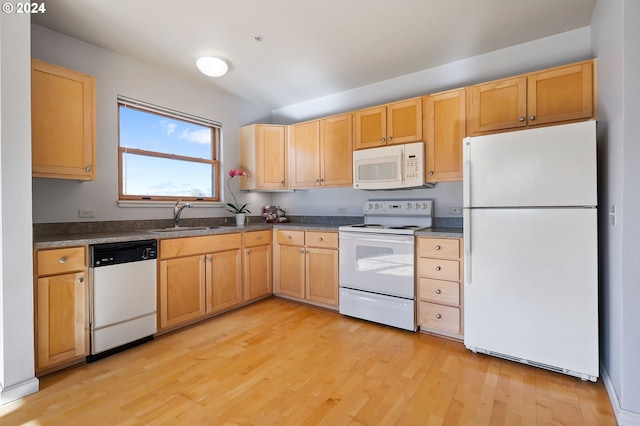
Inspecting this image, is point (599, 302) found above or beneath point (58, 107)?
beneath

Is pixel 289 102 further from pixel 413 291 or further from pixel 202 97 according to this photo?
pixel 413 291

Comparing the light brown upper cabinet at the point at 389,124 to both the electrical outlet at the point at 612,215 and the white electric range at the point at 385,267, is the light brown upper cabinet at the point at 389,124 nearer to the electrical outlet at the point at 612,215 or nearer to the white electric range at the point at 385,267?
the white electric range at the point at 385,267

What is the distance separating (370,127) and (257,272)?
203 cm

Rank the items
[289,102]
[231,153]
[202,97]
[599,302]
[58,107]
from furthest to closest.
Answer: [289,102] → [231,153] → [202,97] → [58,107] → [599,302]

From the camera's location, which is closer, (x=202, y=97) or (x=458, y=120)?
(x=458, y=120)

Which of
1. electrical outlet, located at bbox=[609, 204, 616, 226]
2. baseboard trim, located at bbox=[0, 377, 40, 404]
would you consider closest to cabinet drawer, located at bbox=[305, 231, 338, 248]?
electrical outlet, located at bbox=[609, 204, 616, 226]

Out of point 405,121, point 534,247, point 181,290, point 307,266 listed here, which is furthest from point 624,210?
point 181,290

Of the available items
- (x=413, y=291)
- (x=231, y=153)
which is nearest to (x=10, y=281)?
(x=231, y=153)

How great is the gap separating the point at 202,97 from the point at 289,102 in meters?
1.16

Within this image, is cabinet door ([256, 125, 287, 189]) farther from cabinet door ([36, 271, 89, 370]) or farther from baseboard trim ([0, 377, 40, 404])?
baseboard trim ([0, 377, 40, 404])

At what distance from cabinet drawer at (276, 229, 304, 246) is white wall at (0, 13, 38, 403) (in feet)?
7.25

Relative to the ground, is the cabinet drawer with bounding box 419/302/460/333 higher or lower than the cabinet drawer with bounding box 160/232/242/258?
lower

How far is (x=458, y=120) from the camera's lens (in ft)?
8.90

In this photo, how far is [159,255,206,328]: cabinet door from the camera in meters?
2.67
